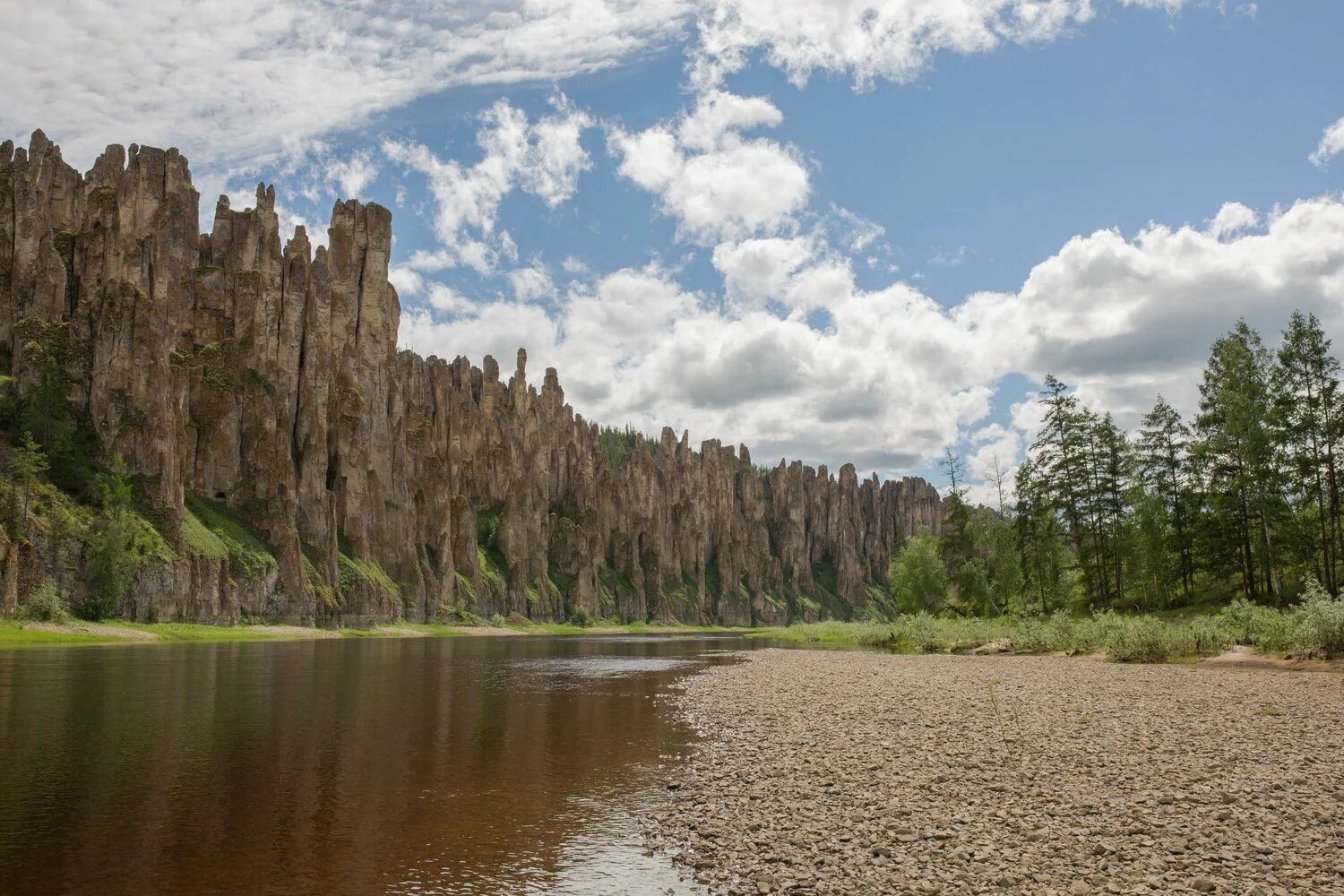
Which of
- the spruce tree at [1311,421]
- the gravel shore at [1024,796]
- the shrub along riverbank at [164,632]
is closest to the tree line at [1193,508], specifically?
the spruce tree at [1311,421]

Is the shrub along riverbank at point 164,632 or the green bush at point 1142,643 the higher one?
the green bush at point 1142,643

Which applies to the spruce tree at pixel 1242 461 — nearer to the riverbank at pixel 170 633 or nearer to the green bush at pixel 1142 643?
the green bush at pixel 1142 643

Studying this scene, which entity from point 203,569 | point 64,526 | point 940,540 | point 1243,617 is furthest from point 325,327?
point 1243,617

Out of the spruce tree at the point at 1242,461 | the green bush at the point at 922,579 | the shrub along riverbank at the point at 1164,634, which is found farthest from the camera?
the green bush at the point at 922,579

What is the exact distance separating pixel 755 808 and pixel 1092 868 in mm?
6245

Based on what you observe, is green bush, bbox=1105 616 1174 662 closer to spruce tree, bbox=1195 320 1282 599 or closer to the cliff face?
spruce tree, bbox=1195 320 1282 599

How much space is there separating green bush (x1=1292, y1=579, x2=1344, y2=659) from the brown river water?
29.0 m

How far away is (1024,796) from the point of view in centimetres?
1555

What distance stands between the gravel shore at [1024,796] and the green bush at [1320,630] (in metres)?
6.81

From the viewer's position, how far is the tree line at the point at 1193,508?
52.8 m

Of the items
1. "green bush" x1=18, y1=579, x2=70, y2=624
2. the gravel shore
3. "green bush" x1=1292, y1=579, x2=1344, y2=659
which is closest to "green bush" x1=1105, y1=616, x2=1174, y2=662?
"green bush" x1=1292, y1=579, x2=1344, y2=659

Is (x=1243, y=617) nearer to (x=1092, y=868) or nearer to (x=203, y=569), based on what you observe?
(x=1092, y=868)

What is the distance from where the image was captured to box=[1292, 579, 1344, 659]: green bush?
117 feet

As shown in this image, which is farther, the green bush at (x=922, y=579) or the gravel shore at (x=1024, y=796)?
the green bush at (x=922, y=579)
